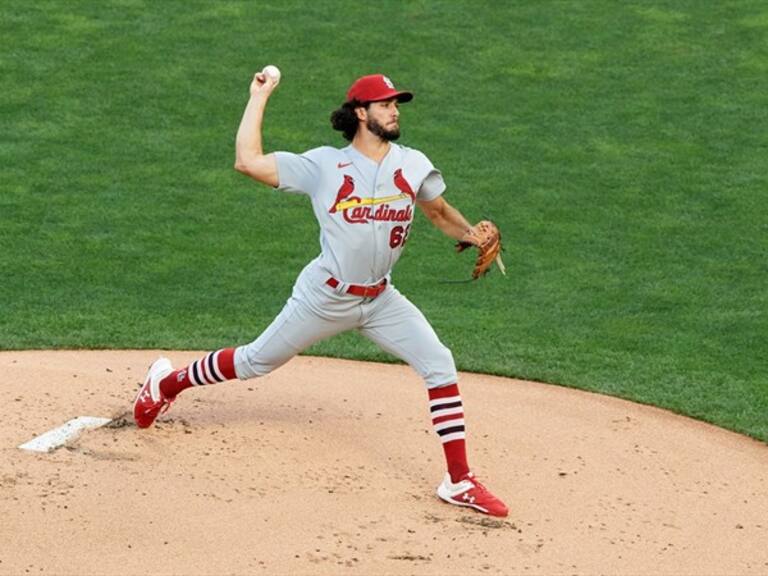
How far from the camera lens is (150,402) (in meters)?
8.22

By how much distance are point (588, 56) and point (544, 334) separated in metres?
6.01

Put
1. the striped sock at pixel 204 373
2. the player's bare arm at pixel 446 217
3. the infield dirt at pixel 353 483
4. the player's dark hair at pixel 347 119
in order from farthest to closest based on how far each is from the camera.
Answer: the striped sock at pixel 204 373 → the player's bare arm at pixel 446 217 → the player's dark hair at pixel 347 119 → the infield dirt at pixel 353 483

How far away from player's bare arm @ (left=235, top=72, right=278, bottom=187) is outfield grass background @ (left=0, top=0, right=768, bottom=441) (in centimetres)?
296

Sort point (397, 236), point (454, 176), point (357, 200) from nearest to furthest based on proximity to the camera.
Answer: point (357, 200)
point (397, 236)
point (454, 176)

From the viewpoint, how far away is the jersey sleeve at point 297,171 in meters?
7.55

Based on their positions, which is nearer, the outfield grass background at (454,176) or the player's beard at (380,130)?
the player's beard at (380,130)

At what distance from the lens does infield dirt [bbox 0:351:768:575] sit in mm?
6859

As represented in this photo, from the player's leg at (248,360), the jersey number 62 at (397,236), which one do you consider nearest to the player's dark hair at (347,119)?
the jersey number 62 at (397,236)

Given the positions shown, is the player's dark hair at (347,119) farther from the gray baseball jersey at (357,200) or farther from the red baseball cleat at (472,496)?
the red baseball cleat at (472,496)

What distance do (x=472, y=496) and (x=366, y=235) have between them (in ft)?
4.27

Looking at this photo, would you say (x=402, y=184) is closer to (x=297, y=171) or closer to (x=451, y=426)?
(x=297, y=171)

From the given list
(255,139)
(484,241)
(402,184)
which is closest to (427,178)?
(402,184)

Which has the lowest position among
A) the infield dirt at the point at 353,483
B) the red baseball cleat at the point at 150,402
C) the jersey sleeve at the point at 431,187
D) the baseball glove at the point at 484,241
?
the infield dirt at the point at 353,483

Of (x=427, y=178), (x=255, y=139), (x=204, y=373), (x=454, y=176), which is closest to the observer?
(x=255, y=139)
